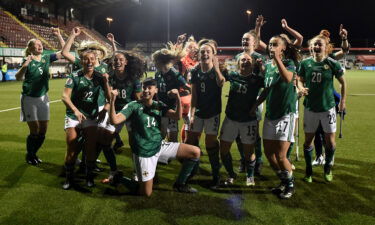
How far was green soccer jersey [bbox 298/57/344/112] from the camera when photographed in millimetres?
4879

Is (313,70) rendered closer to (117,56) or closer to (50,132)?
(117,56)

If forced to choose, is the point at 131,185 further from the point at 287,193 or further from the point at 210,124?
the point at 287,193

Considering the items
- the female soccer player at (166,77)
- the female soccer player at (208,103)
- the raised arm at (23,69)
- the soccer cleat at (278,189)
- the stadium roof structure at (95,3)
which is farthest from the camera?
the stadium roof structure at (95,3)

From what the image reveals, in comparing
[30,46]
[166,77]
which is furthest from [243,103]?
[30,46]

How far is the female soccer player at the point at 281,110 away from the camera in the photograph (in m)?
4.29

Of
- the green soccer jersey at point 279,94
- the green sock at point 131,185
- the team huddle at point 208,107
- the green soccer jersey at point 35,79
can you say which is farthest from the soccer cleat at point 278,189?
the green soccer jersey at point 35,79

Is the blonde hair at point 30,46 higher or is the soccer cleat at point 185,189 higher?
the blonde hair at point 30,46

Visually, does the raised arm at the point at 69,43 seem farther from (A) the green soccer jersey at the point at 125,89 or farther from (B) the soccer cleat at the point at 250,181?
(B) the soccer cleat at the point at 250,181

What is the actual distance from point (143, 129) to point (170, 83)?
1428mm

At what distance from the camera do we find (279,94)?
432 centimetres

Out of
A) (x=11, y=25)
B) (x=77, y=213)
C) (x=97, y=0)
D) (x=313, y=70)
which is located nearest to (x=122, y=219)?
(x=77, y=213)

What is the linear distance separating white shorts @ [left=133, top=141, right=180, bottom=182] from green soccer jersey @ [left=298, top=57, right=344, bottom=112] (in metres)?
2.29

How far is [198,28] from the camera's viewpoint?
85312 millimetres

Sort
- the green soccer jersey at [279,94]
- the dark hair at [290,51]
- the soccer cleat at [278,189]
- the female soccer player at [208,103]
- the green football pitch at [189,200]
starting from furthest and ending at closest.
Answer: the female soccer player at [208,103], the soccer cleat at [278,189], the dark hair at [290,51], the green soccer jersey at [279,94], the green football pitch at [189,200]
